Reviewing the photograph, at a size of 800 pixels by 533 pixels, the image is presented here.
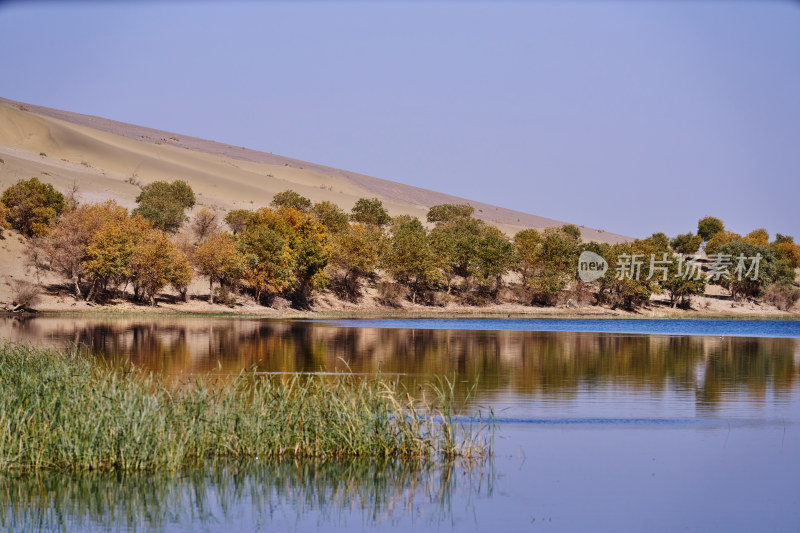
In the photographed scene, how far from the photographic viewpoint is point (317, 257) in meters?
78.6

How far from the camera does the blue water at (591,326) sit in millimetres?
68375

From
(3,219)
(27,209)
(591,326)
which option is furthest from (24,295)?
(591,326)

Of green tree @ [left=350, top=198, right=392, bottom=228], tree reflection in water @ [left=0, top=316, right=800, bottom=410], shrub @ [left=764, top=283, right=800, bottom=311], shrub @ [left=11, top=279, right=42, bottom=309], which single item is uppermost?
green tree @ [left=350, top=198, right=392, bottom=228]

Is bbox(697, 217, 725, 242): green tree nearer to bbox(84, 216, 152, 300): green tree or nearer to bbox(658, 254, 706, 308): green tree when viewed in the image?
bbox(658, 254, 706, 308): green tree

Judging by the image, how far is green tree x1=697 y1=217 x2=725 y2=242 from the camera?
144m

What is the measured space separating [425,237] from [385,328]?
29.7 metres

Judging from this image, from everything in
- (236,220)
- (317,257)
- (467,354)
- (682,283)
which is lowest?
(467,354)

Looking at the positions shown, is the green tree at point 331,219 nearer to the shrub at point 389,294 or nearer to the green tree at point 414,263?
the green tree at point 414,263

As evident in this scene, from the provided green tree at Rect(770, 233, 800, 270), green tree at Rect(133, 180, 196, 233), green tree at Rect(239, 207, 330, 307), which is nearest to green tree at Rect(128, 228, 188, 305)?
green tree at Rect(239, 207, 330, 307)

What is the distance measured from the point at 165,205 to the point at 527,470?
261 ft

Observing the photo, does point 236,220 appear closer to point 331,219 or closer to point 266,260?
point 331,219

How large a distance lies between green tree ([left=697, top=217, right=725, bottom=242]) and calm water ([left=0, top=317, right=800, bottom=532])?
348ft

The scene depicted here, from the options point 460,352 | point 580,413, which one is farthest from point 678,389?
point 460,352

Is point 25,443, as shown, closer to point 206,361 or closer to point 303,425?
point 303,425
